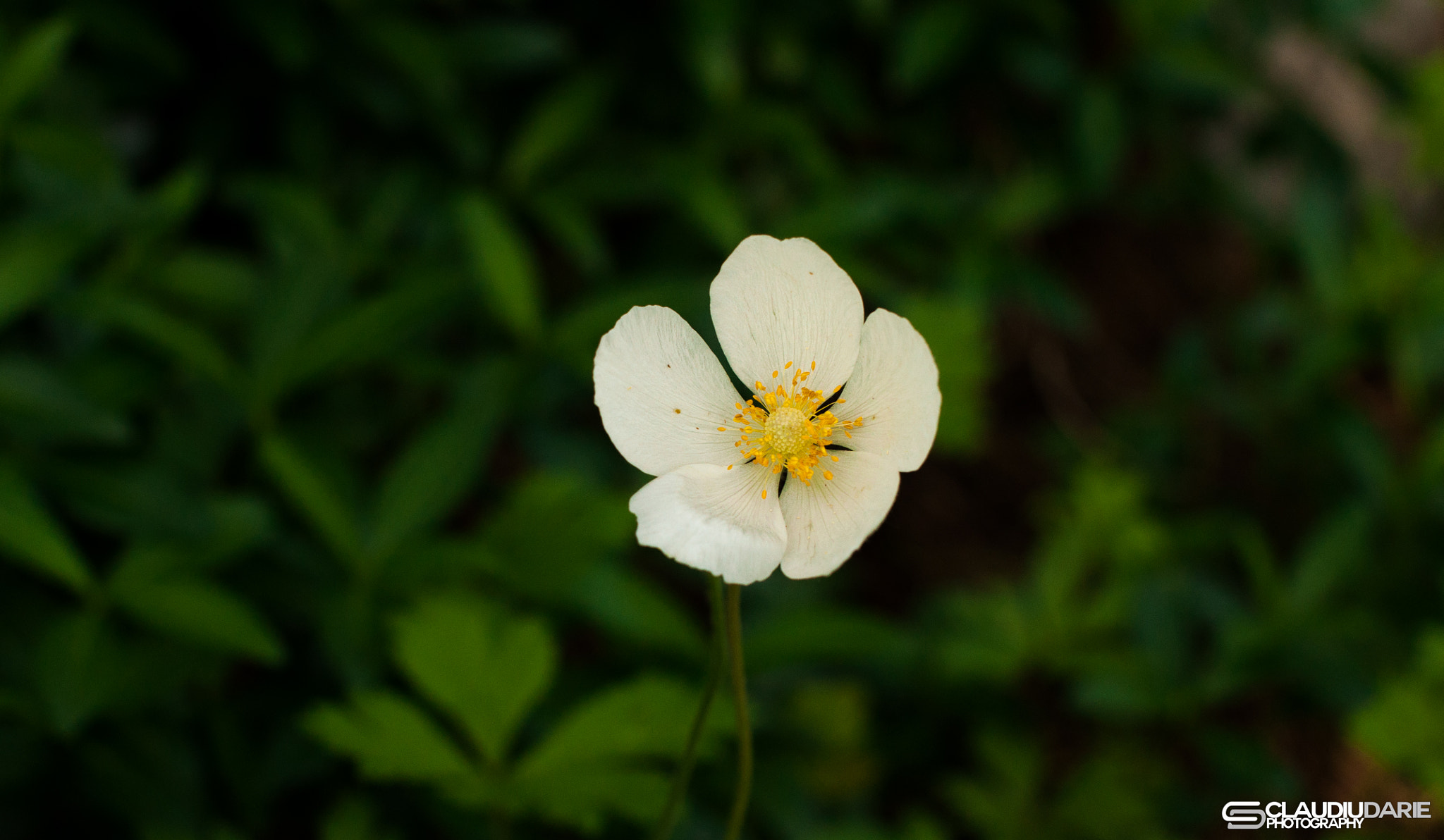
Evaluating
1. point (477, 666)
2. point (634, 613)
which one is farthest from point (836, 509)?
point (634, 613)

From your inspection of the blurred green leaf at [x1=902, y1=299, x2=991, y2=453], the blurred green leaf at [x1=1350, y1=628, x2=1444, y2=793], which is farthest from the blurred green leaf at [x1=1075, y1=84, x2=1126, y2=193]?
the blurred green leaf at [x1=1350, y1=628, x2=1444, y2=793]

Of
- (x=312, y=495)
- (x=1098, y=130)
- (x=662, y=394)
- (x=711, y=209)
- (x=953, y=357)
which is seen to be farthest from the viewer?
(x=1098, y=130)

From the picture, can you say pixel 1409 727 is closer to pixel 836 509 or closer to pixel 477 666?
pixel 836 509

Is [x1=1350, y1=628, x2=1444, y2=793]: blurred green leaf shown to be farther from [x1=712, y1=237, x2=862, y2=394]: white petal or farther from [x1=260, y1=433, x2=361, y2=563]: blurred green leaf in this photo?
[x1=260, y1=433, x2=361, y2=563]: blurred green leaf

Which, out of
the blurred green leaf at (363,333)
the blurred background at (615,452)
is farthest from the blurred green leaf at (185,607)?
the blurred green leaf at (363,333)

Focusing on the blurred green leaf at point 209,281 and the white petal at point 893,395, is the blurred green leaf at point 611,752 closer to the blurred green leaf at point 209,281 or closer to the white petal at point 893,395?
the white petal at point 893,395

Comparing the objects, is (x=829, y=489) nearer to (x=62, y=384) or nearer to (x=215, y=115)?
(x=62, y=384)
